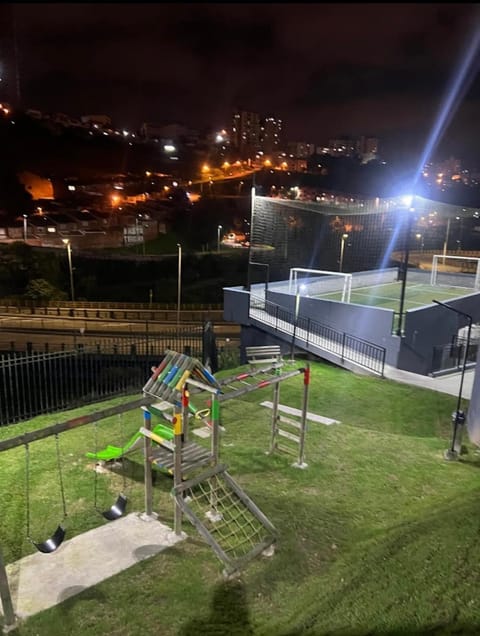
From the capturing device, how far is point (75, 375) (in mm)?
14453

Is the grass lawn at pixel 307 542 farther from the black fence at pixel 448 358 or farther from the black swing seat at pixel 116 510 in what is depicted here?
the black fence at pixel 448 358

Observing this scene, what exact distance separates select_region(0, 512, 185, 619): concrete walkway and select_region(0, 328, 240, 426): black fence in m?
5.20

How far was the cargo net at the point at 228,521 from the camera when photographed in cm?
471

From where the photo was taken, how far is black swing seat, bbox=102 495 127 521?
531 centimetres

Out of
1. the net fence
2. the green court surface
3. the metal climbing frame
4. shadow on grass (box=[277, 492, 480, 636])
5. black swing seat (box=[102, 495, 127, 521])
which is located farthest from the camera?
the net fence

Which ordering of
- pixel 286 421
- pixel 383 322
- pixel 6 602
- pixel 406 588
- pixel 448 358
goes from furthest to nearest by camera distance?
pixel 448 358
pixel 383 322
pixel 286 421
pixel 406 588
pixel 6 602

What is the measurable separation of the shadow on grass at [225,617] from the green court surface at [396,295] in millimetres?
14266

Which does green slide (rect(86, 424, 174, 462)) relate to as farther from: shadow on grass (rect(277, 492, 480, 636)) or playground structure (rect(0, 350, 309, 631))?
shadow on grass (rect(277, 492, 480, 636))

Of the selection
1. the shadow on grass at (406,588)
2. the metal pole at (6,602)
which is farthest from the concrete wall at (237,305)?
the metal pole at (6,602)

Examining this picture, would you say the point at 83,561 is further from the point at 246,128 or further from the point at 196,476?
the point at 246,128

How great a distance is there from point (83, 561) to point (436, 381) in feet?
37.7

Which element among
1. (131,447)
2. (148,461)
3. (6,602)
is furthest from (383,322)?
(6,602)

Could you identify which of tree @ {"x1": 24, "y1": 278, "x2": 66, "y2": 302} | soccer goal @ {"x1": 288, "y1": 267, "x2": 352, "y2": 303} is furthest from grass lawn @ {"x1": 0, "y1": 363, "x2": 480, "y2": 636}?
tree @ {"x1": 24, "y1": 278, "x2": 66, "y2": 302}

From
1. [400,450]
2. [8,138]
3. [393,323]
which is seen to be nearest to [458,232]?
[393,323]
